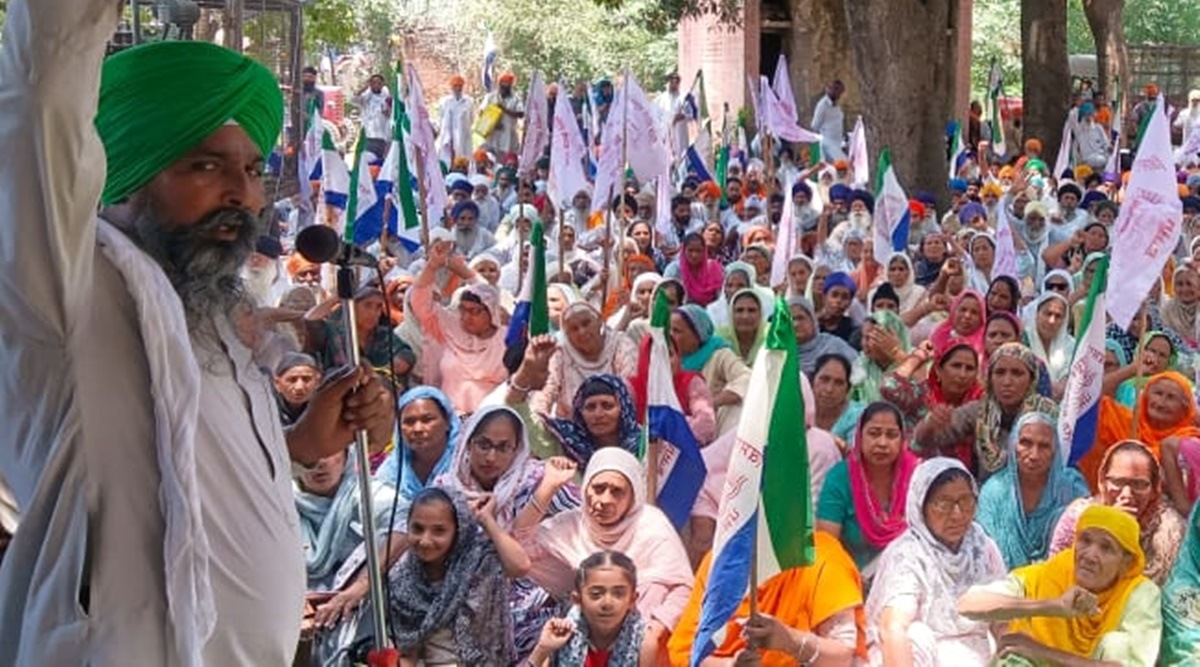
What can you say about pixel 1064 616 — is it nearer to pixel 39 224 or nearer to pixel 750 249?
pixel 39 224

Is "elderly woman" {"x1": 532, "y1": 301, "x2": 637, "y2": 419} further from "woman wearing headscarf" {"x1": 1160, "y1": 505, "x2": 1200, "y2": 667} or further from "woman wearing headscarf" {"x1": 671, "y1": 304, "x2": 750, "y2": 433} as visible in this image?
"woman wearing headscarf" {"x1": 1160, "y1": 505, "x2": 1200, "y2": 667}

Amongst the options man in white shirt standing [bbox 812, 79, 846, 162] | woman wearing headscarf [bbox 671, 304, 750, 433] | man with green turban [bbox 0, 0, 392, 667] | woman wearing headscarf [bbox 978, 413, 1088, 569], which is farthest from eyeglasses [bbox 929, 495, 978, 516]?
man in white shirt standing [bbox 812, 79, 846, 162]

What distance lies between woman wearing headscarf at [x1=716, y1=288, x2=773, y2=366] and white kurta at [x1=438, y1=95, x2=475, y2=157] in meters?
11.5

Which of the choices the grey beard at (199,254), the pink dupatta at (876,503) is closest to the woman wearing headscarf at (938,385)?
the pink dupatta at (876,503)

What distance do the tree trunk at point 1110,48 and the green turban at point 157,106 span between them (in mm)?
22505

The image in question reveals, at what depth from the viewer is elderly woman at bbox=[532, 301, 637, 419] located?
6.68 m

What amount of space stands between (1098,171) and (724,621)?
15.4m

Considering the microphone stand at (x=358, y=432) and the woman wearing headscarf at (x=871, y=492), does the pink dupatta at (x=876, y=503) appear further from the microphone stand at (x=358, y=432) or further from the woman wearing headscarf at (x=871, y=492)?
the microphone stand at (x=358, y=432)

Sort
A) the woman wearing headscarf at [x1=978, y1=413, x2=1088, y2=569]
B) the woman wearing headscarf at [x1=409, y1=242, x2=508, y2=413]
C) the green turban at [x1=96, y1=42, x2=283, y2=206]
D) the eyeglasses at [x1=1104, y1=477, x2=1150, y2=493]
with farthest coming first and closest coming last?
1. the woman wearing headscarf at [x1=409, y1=242, x2=508, y2=413]
2. the woman wearing headscarf at [x1=978, y1=413, x2=1088, y2=569]
3. the eyeglasses at [x1=1104, y1=477, x2=1150, y2=493]
4. the green turban at [x1=96, y1=42, x2=283, y2=206]

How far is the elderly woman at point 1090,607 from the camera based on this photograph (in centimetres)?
442

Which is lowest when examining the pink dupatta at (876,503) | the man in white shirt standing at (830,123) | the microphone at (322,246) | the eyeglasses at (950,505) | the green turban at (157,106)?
the pink dupatta at (876,503)

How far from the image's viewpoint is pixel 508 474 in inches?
206

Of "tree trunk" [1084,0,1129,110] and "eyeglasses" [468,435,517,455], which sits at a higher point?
"tree trunk" [1084,0,1129,110]

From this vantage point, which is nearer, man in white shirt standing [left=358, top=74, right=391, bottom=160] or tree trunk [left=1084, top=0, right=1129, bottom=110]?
man in white shirt standing [left=358, top=74, right=391, bottom=160]
